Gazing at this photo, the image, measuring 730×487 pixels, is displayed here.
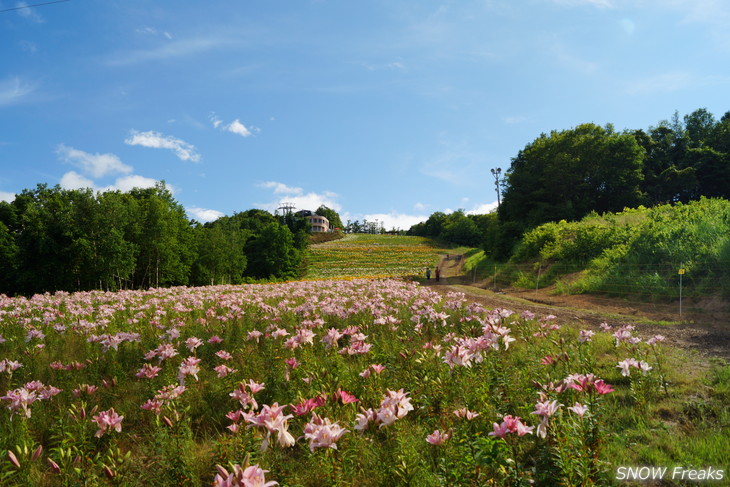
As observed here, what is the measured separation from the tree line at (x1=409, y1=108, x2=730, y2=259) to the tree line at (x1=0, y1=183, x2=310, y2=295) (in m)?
28.8

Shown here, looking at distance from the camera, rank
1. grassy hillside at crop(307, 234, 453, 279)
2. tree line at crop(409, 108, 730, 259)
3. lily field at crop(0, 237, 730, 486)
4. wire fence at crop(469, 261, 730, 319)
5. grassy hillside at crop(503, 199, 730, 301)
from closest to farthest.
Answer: lily field at crop(0, 237, 730, 486) → wire fence at crop(469, 261, 730, 319) → grassy hillside at crop(503, 199, 730, 301) → tree line at crop(409, 108, 730, 259) → grassy hillside at crop(307, 234, 453, 279)

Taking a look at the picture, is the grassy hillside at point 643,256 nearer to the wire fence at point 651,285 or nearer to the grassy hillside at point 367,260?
the wire fence at point 651,285

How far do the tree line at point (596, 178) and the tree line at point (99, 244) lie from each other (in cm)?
2881

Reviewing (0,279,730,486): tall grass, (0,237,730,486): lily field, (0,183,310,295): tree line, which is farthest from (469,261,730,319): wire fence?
(0,183,310,295): tree line

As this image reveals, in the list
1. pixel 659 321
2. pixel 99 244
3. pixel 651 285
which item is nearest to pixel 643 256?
pixel 651 285

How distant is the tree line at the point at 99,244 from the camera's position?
23609 millimetres

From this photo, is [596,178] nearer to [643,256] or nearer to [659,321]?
[643,256]

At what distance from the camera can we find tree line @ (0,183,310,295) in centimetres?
2361

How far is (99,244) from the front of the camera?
23.5 metres

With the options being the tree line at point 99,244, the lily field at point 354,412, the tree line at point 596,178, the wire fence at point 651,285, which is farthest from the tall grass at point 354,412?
the tree line at point 596,178

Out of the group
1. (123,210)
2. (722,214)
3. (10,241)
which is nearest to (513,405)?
(722,214)

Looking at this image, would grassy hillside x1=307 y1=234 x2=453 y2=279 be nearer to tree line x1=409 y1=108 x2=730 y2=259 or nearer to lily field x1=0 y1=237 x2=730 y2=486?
tree line x1=409 y1=108 x2=730 y2=259

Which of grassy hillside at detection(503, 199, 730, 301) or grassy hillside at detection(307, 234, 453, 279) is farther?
grassy hillside at detection(307, 234, 453, 279)

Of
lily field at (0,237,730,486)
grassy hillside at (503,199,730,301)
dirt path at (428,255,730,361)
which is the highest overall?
grassy hillside at (503,199,730,301)
